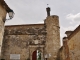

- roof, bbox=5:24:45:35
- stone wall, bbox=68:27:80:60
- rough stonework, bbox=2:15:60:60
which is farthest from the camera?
roof, bbox=5:24:45:35

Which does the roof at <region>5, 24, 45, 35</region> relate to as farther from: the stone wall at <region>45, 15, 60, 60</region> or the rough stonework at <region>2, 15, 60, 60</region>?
the stone wall at <region>45, 15, 60, 60</region>

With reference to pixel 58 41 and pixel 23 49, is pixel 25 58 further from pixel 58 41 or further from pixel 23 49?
pixel 58 41

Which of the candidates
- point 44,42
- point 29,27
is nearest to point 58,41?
point 44,42

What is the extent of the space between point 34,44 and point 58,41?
258 cm

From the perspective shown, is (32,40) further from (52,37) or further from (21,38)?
(52,37)

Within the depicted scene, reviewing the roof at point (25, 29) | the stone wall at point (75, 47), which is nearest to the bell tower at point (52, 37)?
the roof at point (25, 29)

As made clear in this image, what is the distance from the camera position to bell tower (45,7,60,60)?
14305 millimetres

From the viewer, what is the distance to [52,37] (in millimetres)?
14570

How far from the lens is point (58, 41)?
14.5 m

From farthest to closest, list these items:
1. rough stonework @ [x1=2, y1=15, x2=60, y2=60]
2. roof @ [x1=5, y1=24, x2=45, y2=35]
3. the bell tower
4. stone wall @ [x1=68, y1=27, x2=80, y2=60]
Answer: roof @ [x1=5, y1=24, x2=45, y2=35] → rough stonework @ [x1=2, y1=15, x2=60, y2=60] → the bell tower → stone wall @ [x1=68, y1=27, x2=80, y2=60]

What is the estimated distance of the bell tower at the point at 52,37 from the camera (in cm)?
1430

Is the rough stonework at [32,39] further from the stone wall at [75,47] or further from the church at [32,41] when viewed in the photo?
the stone wall at [75,47]

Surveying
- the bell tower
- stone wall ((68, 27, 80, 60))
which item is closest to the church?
the bell tower

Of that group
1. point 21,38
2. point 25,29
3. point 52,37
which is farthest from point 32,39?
point 52,37
